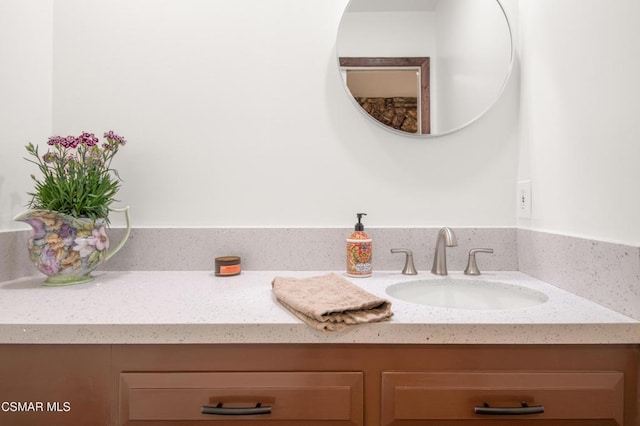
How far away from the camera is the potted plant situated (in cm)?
88

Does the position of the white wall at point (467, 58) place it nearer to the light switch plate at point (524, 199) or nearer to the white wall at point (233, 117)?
the white wall at point (233, 117)

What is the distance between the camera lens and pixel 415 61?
3.61 ft

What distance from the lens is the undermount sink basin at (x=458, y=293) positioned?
3.04 feet

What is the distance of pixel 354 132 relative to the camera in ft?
3.65

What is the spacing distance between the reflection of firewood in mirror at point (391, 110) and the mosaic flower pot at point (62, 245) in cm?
92

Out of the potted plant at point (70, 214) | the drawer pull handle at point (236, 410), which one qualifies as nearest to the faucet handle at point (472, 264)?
the drawer pull handle at point (236, 410)

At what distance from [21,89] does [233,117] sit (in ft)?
2.12

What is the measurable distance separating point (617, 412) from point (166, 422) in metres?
0.86

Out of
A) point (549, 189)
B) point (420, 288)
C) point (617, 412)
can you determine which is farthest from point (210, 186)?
point (617, 412)

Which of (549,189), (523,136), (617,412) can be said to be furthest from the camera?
(523,136)

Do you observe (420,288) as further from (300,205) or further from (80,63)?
(80,63)

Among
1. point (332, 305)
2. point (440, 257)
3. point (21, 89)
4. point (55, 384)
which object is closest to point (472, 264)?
point (440, 257)

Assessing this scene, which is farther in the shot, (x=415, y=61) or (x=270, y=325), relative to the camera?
(x=415, y=61)

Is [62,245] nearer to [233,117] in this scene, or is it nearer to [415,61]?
[233,117]
